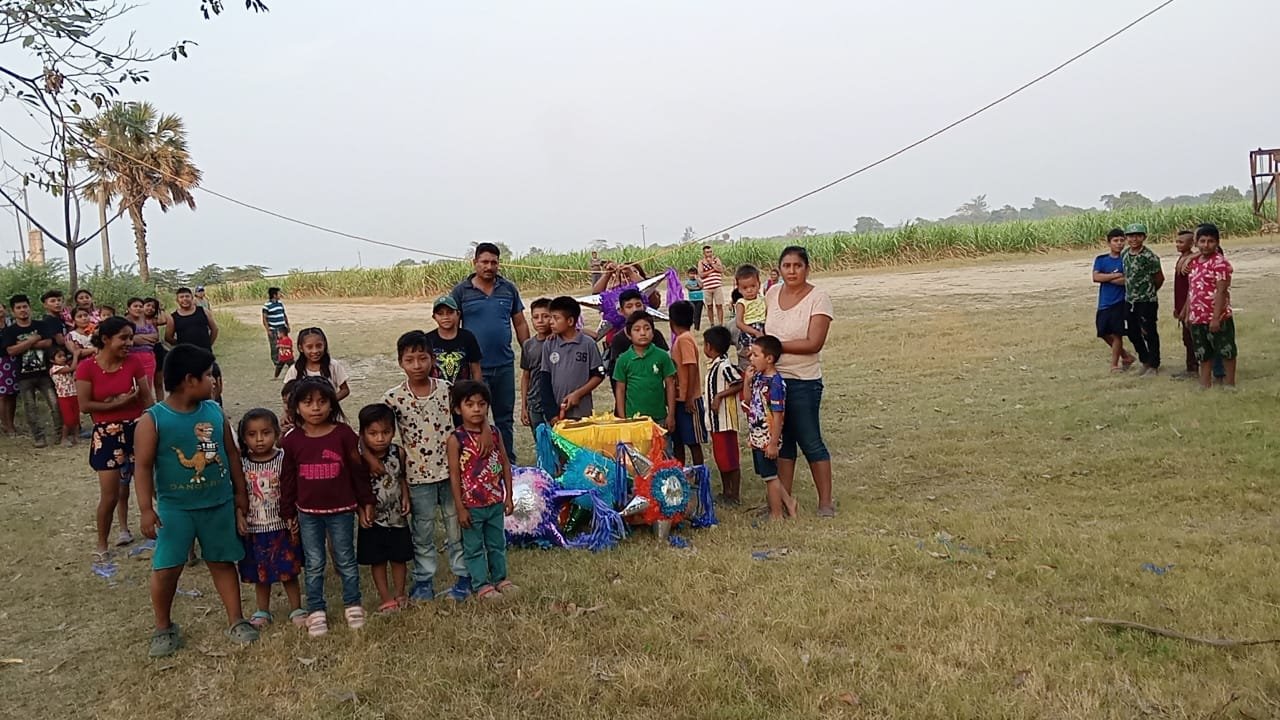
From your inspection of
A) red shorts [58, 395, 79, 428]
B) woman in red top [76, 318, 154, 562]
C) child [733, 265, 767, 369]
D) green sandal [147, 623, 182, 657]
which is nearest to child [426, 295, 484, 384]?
woman in red top [76, 318, 154, 562]

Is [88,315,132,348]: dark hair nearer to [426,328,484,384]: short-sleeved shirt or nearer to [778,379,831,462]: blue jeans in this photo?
[426,328,484,384]: short-sleeved shirt

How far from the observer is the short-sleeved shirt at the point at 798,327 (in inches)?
222

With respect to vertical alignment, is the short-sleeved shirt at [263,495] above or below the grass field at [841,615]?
above

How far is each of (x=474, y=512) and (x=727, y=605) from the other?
127cm

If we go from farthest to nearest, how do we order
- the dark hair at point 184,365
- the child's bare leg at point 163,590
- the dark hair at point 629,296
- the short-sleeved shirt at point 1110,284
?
the short-sleeved shirt at point 1110,284, the dark hair at point 629,296, the child's bare leg at point 163,590, the dark hair at point 184,365

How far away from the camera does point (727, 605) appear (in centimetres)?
427

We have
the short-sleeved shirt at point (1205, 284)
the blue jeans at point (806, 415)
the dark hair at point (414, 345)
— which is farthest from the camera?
the short-sleeved shirt at point (1205, 284)

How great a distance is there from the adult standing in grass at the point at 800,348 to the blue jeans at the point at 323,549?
270 cm

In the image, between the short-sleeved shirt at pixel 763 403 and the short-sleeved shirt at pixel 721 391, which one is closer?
the short-sleeved shirt at pixel 763 403

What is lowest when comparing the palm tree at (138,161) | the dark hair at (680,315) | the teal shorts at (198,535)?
the teal shorts at (198,535)

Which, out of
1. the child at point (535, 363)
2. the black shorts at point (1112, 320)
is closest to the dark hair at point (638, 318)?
the child at point (535, 363)

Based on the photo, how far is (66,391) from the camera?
377 inches

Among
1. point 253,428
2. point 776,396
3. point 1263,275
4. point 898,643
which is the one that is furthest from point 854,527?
point 1263,275

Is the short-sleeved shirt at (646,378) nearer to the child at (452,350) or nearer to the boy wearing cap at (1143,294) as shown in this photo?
the child at (452,350)
